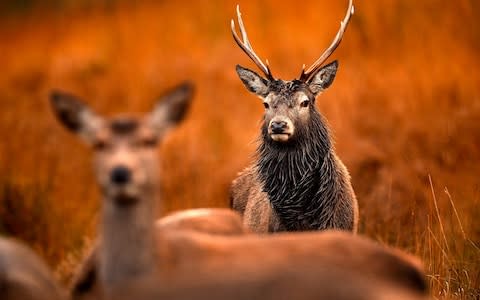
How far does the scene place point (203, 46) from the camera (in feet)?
62.6

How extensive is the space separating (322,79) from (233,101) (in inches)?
278

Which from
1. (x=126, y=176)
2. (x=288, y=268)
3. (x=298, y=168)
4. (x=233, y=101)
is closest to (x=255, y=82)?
(x=298, y=168)

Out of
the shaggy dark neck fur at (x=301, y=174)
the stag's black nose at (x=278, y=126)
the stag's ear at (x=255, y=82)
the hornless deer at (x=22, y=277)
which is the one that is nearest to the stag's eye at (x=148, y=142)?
the hornless deer at (x=22, y=277)

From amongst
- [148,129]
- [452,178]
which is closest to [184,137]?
[452,178]

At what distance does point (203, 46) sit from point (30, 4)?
420 centimetres

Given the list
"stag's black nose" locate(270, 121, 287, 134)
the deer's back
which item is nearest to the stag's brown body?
"stag's black nose" locate(270, 121, 287, 134)

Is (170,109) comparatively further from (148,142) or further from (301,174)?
(301,174)

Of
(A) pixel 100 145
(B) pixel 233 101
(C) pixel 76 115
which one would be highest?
(B) pixel 233 101

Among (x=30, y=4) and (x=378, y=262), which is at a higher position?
(x=30, y=4)

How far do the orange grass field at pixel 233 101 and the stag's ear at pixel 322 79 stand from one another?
766mm

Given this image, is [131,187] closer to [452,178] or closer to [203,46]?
[452,178]

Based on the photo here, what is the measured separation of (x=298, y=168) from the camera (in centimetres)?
1001

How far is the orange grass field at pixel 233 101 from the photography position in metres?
11.7

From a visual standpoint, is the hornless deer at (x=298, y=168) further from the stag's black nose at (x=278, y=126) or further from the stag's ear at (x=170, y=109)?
the stag's ear at (x=170, y=109)
